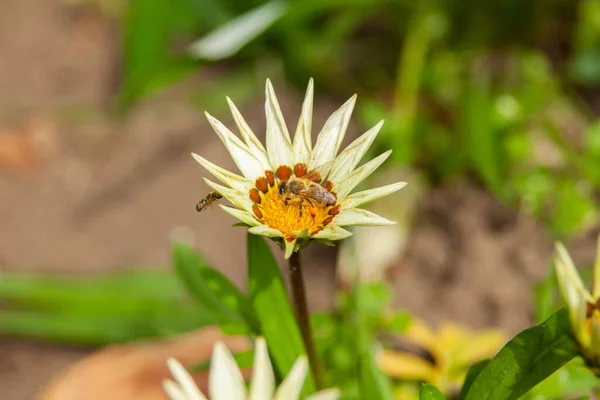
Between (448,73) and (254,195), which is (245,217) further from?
(448,73)

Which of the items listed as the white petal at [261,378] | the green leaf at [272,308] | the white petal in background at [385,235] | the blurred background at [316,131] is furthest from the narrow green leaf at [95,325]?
the white petal at [261,378]

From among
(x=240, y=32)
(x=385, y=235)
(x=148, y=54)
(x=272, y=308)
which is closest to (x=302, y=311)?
(x=272, y=308)

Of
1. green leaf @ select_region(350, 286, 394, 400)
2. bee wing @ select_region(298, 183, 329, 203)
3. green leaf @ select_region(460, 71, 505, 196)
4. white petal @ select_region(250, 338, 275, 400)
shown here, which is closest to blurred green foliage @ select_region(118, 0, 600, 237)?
green leaf @ select_region(460, 71, 505, 196)

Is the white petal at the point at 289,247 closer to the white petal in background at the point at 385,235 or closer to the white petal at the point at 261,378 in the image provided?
the white petal at the point at 261,378

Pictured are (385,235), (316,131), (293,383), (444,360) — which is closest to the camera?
(293,383)

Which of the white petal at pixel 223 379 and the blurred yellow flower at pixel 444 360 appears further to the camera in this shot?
the blurred yellow flower at pixel 444 360

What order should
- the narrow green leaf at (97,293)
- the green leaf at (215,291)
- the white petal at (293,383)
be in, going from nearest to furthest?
the white petal at (293,383) → the green leaf at (215,291) → the narrow green leaf at (97,293)

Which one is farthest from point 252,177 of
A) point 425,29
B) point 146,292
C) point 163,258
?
point 425,29
